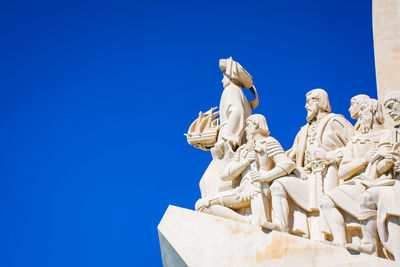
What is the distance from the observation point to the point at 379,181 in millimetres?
7711

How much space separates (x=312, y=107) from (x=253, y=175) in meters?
1.37

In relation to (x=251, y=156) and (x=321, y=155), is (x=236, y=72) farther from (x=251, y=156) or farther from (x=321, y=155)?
(x=321, y=155)

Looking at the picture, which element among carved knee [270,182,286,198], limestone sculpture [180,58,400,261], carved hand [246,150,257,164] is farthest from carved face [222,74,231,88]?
carved knee [270,182,286,198]

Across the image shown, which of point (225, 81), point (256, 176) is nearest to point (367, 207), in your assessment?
point (256, 176)

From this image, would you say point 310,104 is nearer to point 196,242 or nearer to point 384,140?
point 384,140

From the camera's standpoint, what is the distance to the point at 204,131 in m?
11.2

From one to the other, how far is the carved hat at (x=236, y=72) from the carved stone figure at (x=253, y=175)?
5.88ft

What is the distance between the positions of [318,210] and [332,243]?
97cm

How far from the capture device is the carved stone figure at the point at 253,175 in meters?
8.93

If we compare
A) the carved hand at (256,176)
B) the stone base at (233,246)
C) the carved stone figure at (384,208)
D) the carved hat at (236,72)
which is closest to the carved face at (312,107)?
A: the carved hand at (256,176)

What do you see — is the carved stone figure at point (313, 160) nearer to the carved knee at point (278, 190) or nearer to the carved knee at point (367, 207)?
the carved knee at point (278, 190)

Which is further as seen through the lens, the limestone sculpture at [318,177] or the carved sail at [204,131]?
the carved sail at [204,131]

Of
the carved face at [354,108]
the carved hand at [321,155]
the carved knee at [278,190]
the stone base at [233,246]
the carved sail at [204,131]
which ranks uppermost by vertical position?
the carved sail at [204,131]

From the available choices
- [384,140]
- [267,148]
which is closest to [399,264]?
[384,140]
